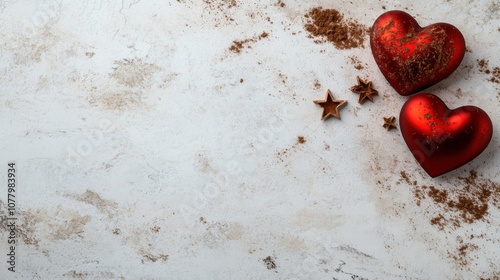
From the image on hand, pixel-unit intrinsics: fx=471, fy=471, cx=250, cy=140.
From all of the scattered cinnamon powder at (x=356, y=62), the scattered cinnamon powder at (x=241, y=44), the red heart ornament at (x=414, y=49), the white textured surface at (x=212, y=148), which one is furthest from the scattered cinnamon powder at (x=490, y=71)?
the scattered cinnamon powder at (x=241, y=44)

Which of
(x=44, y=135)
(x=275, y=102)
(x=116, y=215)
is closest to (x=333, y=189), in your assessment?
(x=275, y=102)

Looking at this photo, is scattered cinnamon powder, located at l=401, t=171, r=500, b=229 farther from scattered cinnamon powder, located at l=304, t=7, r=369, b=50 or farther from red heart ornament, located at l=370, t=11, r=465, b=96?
scattered cinnamon powder, located at l=304, t=7, r=369, b=50

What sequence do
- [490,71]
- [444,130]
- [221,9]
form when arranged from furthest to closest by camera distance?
[221,9] → [490,71] → [444,130]

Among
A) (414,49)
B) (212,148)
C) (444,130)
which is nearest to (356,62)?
(414,49)

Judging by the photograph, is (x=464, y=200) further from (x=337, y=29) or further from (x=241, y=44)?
(x=241, y=44)

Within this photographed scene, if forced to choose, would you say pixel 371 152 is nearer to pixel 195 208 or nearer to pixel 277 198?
pixel 277 198

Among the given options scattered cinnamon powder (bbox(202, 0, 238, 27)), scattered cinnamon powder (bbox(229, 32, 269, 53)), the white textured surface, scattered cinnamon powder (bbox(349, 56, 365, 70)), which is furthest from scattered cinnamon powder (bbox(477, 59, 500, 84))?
scattered cinnamon powder (bbox(202, 0, 238, 27))
